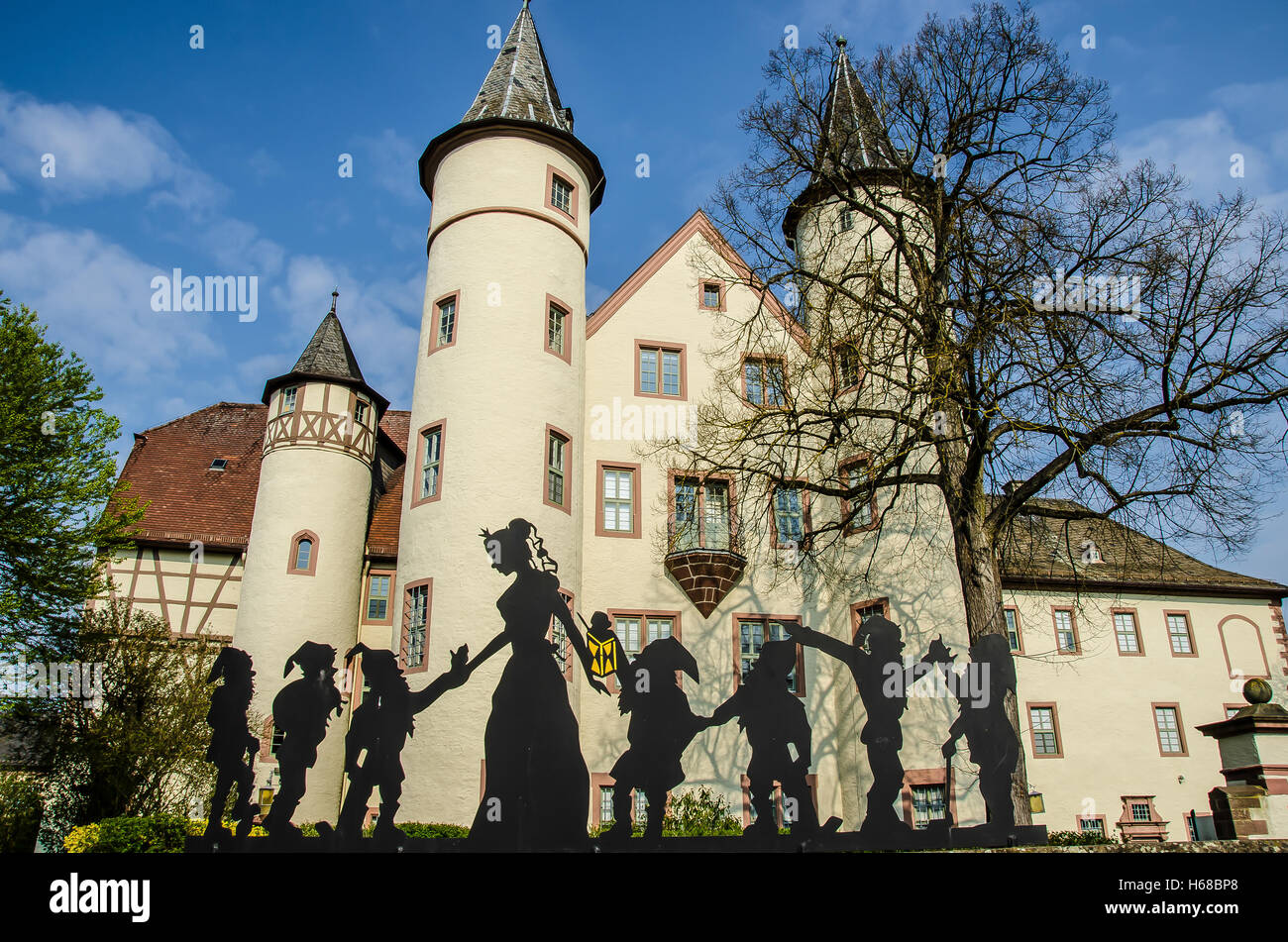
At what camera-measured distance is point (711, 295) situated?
2456cm

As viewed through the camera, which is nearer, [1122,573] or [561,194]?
[561,194]

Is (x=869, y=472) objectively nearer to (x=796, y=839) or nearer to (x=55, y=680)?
(x=796, y=839)

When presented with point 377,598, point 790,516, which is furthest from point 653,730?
point 377,598

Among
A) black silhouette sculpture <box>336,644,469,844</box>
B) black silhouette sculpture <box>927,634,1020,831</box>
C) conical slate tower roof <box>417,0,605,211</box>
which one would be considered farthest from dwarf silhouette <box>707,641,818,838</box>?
conical slate tower roof <box>417,0,605,211</box>

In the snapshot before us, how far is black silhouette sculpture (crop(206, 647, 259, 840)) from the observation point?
9.98 meters

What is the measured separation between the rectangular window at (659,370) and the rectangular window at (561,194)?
13.2ft

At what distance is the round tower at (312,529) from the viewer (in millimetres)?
21438

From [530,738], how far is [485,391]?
1237 centimetres

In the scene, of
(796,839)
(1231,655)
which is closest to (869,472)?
(796,839)

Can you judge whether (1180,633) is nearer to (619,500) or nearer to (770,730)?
(619,500)

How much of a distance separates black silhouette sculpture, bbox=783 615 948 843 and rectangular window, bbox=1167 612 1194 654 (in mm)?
21749

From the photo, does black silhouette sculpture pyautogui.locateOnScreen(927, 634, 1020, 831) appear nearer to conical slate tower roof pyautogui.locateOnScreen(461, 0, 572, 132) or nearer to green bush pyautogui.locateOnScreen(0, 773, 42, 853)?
conical slate tower roof pyautogui.locateOnScreen(461, 0, 572, 132)

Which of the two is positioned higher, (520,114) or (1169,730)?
(520,114)
